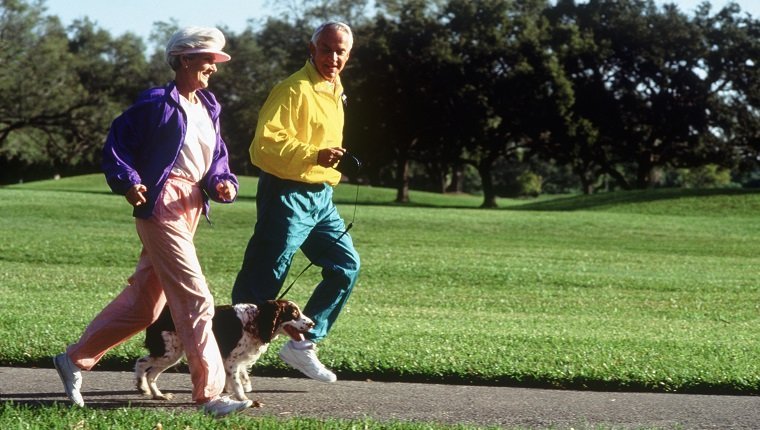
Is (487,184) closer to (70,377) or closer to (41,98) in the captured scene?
(41,98)

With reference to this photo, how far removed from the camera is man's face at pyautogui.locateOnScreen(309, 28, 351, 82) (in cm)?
659

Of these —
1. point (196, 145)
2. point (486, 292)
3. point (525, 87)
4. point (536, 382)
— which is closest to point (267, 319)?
point (196, 145)

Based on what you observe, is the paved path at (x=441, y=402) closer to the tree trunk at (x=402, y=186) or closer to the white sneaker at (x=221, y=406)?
the white sneaker at (x=221, y=406)

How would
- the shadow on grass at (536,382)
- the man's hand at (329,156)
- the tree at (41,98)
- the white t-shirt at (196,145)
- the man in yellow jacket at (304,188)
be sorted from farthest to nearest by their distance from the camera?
1. the tree at (41,98)
2. the shadow on grass at (536,382)
3. the man in yellow jacket at (304,188)
4. the man's hand at (329,156)
5. the white t-shirt at (196,145)

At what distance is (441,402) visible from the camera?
6.36 metres

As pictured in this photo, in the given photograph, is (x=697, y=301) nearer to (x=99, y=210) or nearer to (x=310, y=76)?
(x=310, y=76)

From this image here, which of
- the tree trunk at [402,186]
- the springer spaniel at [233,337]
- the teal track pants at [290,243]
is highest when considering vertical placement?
the teal track pants at [290,243]

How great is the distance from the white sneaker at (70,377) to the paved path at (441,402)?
206mm

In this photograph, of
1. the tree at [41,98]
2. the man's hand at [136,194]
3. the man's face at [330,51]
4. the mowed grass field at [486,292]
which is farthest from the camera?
the tree at [41,98]

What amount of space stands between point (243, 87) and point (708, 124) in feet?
123

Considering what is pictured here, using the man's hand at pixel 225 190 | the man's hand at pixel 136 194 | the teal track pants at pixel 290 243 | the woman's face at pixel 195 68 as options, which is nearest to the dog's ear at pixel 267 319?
the teal track pants at pixel 290 243

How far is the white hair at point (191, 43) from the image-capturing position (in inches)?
223

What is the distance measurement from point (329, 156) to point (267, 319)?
977 millimetres

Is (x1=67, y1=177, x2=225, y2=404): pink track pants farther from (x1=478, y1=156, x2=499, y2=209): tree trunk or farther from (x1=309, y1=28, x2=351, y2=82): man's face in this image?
(x1=478, y1=156, x2=499, y2=209): tree trunk
